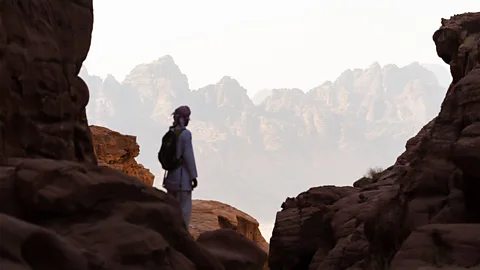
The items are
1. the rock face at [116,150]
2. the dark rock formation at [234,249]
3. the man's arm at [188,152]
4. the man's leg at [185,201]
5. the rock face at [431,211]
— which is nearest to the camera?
the rock face at [431,211]

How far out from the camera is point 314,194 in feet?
82.7

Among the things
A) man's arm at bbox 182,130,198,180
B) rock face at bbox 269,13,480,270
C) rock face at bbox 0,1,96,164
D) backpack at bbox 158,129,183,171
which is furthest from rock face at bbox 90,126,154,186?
man's arm at bbox 182,130,198,180

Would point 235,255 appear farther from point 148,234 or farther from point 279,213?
point 279,213

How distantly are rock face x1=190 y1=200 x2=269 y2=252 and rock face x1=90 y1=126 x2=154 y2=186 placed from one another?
20.0 feet

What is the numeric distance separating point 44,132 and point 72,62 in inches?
98.3

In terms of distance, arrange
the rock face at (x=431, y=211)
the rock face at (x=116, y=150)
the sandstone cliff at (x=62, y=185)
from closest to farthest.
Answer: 1. the sandstone cliff at (x=62, y=185)
2. the rock face at (x=431, y=211)
3. the rock face at (x=116, y=150)

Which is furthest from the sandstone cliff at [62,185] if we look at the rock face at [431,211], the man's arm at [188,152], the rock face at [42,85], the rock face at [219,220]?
the rock face at [219,220]

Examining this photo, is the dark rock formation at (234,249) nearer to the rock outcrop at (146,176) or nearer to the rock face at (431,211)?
the rock face at (431,211)

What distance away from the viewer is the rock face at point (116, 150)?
142 ft

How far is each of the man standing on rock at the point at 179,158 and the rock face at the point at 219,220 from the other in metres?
21.9

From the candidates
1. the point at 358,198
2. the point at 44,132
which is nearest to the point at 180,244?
the point at 44,132

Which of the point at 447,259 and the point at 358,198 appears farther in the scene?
the point at 358,198

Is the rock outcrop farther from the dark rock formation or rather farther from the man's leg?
the man's leg

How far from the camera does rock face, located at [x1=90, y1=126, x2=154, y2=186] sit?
4341 centimetres
